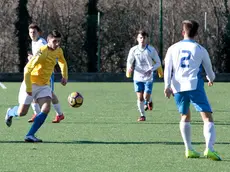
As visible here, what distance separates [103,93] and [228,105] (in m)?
6.27

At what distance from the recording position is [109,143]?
12797mm

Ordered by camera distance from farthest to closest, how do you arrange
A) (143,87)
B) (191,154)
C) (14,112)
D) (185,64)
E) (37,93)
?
(143,87), (14,112), (37,93), (191,154), (185,64)

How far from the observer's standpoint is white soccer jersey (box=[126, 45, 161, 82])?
17.6m

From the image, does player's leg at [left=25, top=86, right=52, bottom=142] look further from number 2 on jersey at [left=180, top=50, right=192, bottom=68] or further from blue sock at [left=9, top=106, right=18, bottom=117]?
number 2 on jersey at [left=180, top=50, right=192, bottom=68]

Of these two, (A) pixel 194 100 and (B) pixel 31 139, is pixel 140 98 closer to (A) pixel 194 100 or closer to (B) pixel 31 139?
(B) pixel 31 139

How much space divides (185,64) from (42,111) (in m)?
2.93

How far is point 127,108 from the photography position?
20.7 meters

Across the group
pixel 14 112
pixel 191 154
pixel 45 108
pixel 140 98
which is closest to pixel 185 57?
pixel 191 154

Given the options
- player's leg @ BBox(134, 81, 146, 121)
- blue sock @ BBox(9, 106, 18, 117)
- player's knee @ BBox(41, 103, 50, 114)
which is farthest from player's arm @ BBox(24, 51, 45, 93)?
player's leg @ BBox(134, 81, 146, 121)

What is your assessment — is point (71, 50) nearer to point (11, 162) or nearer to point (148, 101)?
point (148, 101)

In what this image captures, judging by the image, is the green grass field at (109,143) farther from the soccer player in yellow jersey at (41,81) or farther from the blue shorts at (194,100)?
the blue shorts at (194,100)

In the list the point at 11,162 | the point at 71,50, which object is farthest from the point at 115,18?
the point at 11,162

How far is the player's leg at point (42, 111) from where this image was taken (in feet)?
42.1

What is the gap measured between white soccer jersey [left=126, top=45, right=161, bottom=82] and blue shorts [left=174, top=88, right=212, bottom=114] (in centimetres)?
656
